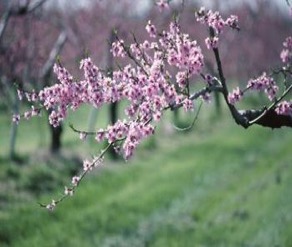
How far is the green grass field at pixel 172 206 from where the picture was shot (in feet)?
50.4

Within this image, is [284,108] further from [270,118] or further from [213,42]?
[213,42]

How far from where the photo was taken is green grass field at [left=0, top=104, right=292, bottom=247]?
15.4 metres

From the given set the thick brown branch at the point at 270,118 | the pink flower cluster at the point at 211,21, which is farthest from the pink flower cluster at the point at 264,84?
the pink flower cluster at the point at 211,21

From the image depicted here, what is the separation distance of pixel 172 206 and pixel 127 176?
5.22 metres

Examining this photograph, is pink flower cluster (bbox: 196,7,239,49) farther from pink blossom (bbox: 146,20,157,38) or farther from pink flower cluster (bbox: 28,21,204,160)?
pink blossom (bbox: 146,20,157,38)

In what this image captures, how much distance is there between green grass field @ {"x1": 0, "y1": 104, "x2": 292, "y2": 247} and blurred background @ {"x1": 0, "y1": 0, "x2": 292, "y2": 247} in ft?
0.14

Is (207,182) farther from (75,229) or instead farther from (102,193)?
(75,229)

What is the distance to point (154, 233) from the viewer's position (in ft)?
53.7

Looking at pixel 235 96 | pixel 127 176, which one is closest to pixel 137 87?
pixel 235 96

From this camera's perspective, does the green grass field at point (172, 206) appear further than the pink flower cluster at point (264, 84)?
Yes

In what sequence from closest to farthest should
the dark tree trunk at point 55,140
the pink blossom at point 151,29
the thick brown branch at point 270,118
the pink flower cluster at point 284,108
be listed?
the pink flower cluster at point 284,108 → the thick brown branch at point 270,118 → the pink blossom at point 151,29 → the dark tree trunk at point 55,140

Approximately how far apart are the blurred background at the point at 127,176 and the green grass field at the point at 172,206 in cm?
4

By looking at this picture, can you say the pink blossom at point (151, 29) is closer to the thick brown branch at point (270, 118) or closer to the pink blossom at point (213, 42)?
the pink blossom at point (213, 42)

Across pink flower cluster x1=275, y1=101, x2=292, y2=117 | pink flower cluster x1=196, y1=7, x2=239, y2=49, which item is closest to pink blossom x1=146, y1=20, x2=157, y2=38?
pink flower cluster x1=196, y1=7, x2=239, y2=49
